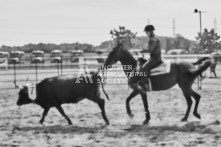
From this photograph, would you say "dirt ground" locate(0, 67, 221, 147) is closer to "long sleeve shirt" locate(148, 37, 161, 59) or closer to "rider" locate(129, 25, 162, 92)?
"rider" locate(129, 25, 162, 92)

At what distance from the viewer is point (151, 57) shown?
24.6ft

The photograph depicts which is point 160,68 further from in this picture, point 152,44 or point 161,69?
point 152,44

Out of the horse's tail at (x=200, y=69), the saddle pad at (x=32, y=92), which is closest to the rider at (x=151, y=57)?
the horse's tail at (x=200, y=69)

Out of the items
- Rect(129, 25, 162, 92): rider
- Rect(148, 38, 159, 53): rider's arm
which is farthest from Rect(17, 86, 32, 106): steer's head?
Rect(148, 38, 159, 53): rider's arm

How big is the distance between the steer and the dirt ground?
478 millimetres

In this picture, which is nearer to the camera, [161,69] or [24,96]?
[161,69]

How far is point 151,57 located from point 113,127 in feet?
5.64

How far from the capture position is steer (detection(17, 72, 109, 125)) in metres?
7.36

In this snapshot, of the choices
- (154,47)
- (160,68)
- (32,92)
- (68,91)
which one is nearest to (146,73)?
(160,68)

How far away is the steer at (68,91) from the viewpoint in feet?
24.1

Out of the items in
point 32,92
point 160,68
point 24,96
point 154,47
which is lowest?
point 24,96

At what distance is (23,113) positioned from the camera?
9.03 metres

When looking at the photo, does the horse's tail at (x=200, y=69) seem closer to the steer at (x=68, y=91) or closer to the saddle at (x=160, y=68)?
the saddle at (x=160, y=68)

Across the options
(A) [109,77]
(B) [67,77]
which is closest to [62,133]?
(B) [67,77]
